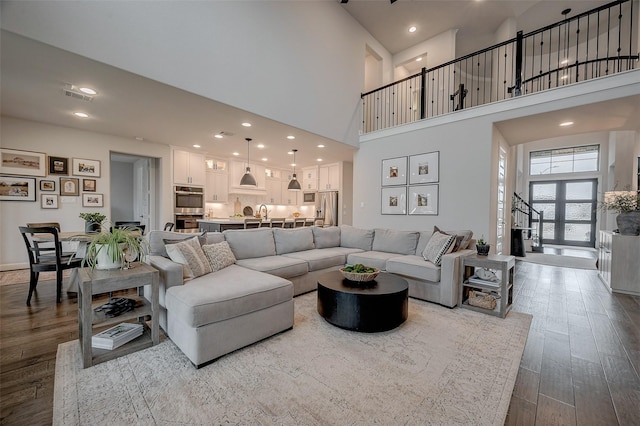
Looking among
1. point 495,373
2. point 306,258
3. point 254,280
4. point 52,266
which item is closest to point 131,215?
point 52,266

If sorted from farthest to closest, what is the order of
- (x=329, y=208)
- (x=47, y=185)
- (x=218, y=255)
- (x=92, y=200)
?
(x=329, y=208) < (x=92, y=200) < (x=47, y=185) < (x=218, y=255)

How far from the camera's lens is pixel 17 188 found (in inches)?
180

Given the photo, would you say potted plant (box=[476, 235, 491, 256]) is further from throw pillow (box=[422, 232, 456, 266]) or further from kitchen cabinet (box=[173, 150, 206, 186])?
kitchen cabinet (box=[173, 150, 206, 186])

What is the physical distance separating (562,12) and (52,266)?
10465 mm

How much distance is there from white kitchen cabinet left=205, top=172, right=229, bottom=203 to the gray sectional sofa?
161 inches

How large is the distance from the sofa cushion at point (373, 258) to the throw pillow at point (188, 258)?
7.14 feet

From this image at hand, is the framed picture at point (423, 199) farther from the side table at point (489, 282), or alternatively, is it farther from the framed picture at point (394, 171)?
the side table at point (489, 282)

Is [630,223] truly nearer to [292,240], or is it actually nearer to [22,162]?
[292,240]

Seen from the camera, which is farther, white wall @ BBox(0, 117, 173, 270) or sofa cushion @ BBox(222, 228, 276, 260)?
white wall @ BBox(0, 117, 173, 270)

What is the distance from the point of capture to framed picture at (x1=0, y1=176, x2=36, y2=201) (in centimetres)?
447

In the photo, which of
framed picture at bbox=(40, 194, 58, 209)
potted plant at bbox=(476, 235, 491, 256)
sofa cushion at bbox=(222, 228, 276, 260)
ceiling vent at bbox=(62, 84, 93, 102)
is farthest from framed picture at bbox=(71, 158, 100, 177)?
potted plant at bbox=(476, 235, 491, 256)

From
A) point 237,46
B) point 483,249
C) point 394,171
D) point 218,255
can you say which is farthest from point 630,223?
point 237,46

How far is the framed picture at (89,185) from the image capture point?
17.2 ft

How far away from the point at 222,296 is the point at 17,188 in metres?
5.47
